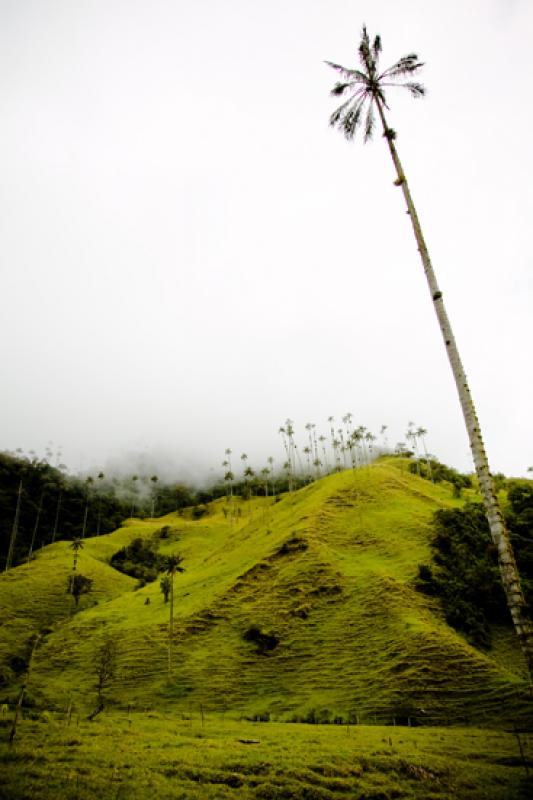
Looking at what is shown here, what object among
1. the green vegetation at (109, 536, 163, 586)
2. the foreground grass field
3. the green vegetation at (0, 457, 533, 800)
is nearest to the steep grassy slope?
the green vegetation at (0, 457, 533, 800)

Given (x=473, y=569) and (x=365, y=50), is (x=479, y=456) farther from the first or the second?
(x=473, y=569)

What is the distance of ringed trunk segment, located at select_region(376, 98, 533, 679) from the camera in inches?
411

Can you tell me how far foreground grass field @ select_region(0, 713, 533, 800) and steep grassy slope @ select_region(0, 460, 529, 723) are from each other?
33.9ft

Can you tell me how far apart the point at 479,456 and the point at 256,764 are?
55.1ft

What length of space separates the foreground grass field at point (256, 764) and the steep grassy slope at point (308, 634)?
10332 millimetres

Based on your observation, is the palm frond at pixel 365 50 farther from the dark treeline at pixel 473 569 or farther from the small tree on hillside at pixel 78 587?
the small tree on hillside at pixel 78 587

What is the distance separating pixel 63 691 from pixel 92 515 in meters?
121

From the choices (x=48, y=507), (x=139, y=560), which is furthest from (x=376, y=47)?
(x=48, y=507)

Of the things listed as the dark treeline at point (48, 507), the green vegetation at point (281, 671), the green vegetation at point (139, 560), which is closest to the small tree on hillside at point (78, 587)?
A: the green vegetation at point (281, 671)

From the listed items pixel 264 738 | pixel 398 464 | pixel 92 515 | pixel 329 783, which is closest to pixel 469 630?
pixel 264 738

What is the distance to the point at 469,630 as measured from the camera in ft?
153

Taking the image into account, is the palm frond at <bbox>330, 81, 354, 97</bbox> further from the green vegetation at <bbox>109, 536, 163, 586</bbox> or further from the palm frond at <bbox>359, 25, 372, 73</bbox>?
the green vegetation at <bbox>109, 536, 163, 586</bbox>

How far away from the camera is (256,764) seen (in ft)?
63.9

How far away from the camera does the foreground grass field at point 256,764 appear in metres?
15.8
